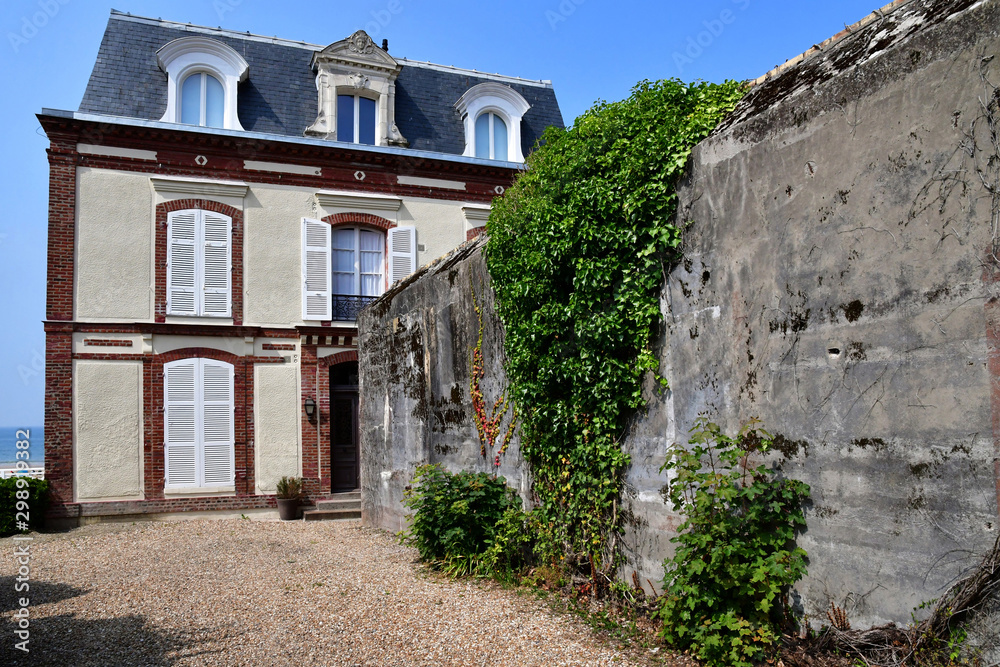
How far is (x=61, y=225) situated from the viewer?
10984 mm

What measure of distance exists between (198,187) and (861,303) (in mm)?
11134

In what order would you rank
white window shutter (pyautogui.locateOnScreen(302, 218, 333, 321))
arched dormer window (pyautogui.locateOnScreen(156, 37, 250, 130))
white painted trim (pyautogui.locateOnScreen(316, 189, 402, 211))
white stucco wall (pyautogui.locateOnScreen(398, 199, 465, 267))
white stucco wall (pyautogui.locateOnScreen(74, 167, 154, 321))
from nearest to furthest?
white stucco wall (pyautogui.locateOnScreen(74, 167, 154, 321))
arched dormer window (pyautogui.locateOnScreen(156, 37, 250, 130))
white window shutter (pyautogui.locateOnScreen(302, 218, 333, 321))
white painted trim (pyautogui.locateOnScreen(316, 189, 402, 211))
white stucco wall (pyautogui.locateOnScreen(398, 199, 465, 267))

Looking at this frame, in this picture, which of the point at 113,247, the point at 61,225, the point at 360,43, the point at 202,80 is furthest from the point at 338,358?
the point at 360,43

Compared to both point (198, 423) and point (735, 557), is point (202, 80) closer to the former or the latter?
point (198, 423)

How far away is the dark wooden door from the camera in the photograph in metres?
12.5

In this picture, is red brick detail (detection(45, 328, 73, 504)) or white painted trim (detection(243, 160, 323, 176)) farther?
white painted trim (detection(243, 160, 323, 176))

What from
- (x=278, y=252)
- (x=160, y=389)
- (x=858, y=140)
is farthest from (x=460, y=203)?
(x=858, y=140)

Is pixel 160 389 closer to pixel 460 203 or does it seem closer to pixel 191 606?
pixel 460 203

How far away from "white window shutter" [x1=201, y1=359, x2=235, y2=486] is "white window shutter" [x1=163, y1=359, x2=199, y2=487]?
0.16 metres

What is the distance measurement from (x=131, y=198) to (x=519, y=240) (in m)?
8.94

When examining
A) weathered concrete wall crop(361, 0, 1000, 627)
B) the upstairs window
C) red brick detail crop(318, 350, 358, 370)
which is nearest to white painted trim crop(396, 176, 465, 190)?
the upstairs window

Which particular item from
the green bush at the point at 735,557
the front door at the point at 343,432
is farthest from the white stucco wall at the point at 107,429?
the green bush at the point at 735,557

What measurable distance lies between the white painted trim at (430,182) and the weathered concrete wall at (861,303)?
9.66 m

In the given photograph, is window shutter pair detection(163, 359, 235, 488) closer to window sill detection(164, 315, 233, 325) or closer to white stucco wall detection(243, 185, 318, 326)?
window sill detection(164, 315, 233, 325)
